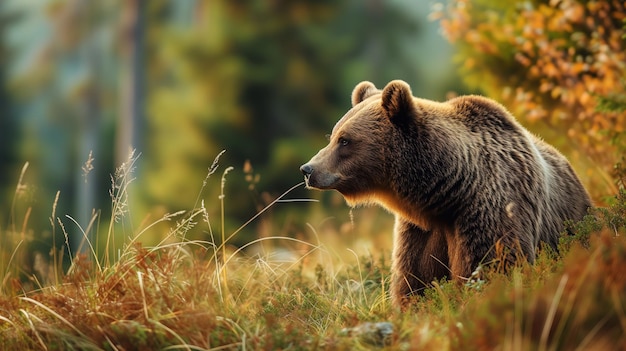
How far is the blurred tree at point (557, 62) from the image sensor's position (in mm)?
8273

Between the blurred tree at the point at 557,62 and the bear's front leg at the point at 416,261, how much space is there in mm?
2604

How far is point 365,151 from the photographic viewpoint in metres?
5.38

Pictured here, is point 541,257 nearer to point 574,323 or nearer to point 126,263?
point 574,323

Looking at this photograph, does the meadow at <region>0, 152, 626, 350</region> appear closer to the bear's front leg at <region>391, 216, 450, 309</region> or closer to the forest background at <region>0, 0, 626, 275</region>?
the bear's front leg at <region>391, 216, 450, 309</region>

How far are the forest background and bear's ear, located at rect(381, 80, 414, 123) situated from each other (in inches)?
45.2

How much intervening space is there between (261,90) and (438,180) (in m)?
12.6

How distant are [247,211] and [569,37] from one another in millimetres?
6993

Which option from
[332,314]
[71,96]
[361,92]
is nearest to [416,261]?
[332,314]

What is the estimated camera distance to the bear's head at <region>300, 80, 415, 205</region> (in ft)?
17.5

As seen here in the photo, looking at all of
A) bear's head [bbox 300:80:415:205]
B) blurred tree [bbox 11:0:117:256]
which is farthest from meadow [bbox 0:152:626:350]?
→ blurred tree [bbox 11:0:117:256]

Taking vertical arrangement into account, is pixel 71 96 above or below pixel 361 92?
below

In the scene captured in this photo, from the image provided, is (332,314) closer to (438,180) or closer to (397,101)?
(438,180)

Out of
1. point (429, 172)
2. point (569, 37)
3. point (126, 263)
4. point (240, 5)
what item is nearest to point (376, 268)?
point (429, 172)

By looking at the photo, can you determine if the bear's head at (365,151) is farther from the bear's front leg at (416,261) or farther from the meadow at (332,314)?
the meadow at (332,314)
